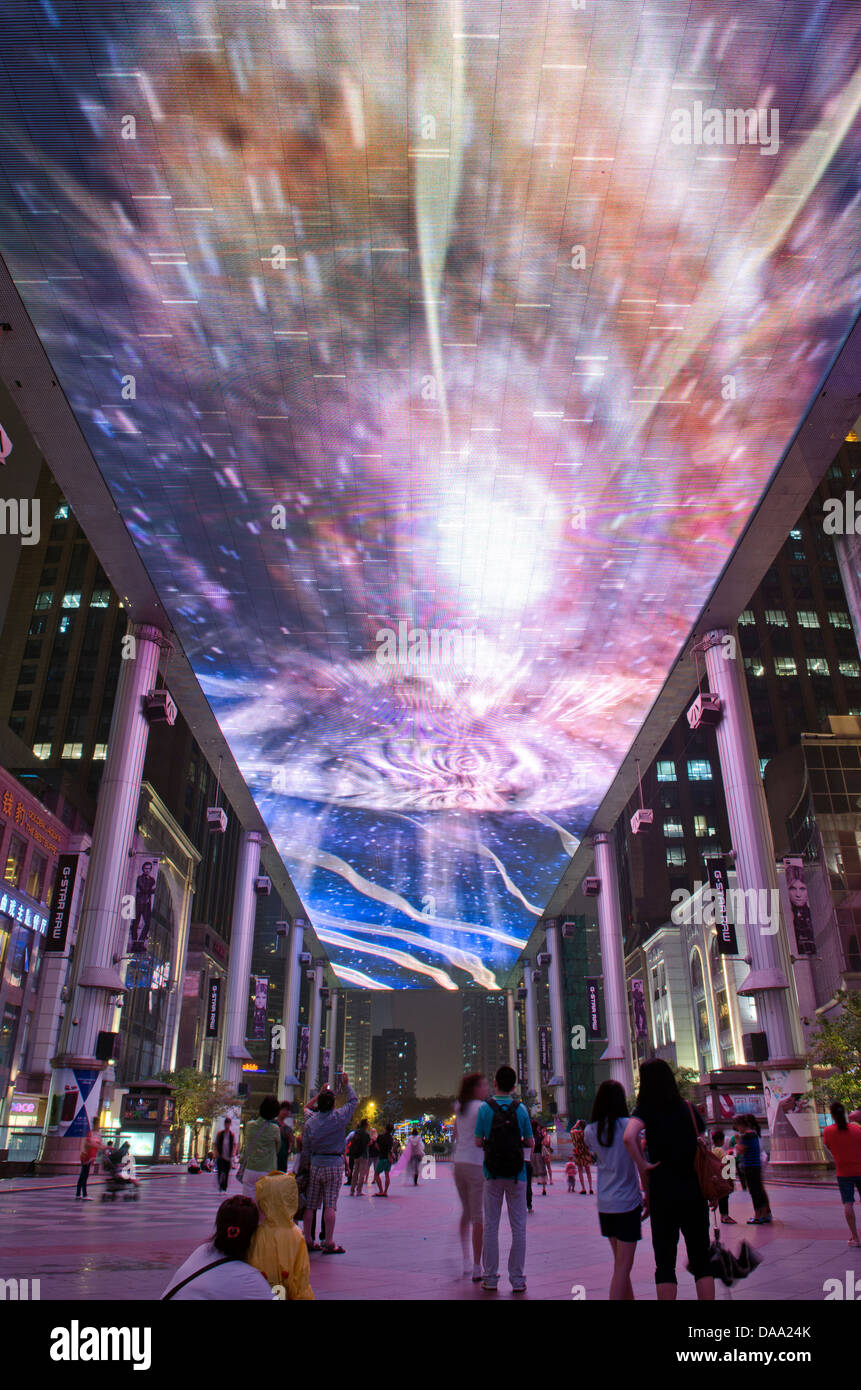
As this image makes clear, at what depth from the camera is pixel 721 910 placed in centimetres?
2241

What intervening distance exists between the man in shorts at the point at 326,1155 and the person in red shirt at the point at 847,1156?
14.5ft

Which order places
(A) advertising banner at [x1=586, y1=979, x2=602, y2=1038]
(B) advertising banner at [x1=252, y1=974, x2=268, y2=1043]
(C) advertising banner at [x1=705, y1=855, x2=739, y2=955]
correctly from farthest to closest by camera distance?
(B) advertising banner at [x1=252, y1=974, x2=268, y2=1043]
(A) advertising banner at [x1=586, y1=979, x2=602, y2=1038]
(C) advertising banner at [x1=705, y1=855, x2=739, y2=955]


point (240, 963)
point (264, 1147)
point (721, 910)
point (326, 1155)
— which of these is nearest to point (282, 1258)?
point (264, 1147)

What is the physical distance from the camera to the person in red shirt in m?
8.26

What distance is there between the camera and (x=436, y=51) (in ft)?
36.9

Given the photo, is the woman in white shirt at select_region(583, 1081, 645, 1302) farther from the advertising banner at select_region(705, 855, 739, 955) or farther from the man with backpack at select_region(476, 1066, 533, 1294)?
the advertising banner at select_region(705, 855, 739, 955)

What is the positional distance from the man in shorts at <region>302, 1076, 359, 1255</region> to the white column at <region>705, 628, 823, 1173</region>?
13.3 metres

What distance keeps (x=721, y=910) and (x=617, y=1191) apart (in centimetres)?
1827

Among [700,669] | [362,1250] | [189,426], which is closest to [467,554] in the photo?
[189,426]

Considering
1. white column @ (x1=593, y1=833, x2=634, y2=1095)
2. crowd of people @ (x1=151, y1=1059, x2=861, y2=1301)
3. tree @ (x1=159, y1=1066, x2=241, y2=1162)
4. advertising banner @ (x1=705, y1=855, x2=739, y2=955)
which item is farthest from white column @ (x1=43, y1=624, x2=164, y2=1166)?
tree @ (x1=159, y1=1066, x2=241, y2=1162)

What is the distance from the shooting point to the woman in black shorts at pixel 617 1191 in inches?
204

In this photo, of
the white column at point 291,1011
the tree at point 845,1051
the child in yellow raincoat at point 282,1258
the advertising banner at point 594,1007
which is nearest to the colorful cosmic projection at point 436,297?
the tree at point 845,1051

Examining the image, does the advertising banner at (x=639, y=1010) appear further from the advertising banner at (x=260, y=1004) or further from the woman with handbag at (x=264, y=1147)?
the woman with handbag at (x=264, y=1147)
